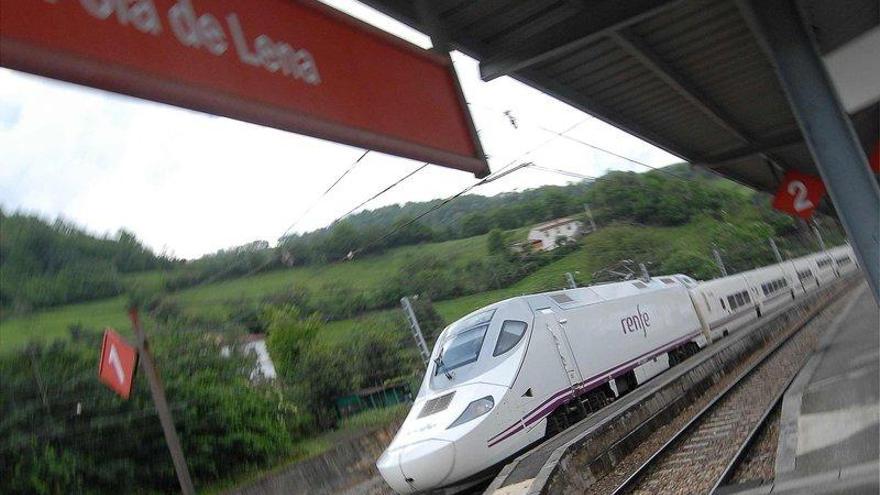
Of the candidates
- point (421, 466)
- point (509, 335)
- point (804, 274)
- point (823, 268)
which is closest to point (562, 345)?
point (509, 335)

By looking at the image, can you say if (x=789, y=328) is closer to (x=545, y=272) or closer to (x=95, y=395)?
(x=545, y=272)

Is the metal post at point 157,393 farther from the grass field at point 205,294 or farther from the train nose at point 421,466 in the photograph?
the train nose at point 421,466

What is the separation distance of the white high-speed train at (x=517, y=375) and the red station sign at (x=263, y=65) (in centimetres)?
603

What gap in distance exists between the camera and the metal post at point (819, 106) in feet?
20.9

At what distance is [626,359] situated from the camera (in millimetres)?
14828

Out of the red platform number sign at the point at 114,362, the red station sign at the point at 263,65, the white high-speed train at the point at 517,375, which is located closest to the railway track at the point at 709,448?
the white high-speed train at the point at 517,375

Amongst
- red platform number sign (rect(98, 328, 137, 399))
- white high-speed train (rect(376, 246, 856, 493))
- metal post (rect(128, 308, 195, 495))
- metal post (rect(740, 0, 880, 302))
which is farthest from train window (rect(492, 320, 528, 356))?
metal post (rect(740, 0, 880, 302))

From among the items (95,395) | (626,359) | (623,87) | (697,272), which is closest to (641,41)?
(623,87)

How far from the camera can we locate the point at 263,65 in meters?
2.89

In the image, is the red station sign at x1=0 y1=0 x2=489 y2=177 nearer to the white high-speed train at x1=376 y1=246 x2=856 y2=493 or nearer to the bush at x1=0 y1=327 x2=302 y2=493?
the white high-speed train at x1=376 y1=246 x2=856 y2=493

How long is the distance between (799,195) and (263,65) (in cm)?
1542

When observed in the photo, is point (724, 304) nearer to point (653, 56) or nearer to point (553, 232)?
point (553, 232)

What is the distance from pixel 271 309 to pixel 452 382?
9.29m

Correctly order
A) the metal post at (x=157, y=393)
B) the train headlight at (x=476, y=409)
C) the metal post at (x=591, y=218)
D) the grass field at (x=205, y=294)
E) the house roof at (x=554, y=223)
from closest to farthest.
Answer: the train headlight at (x=476, y=409)
the grass field at (x=205, y=294)
the metal post at (x=157, y=393)
the metal post at (x=591, y=218)
the house roof at (x=554, y=223)
